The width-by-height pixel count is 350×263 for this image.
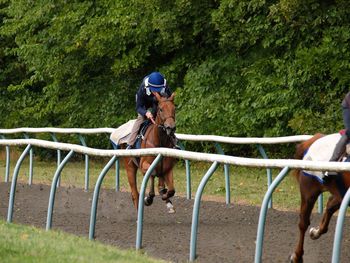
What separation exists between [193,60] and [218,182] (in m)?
7.09

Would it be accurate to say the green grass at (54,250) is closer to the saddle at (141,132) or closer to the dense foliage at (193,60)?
the saddle at (141,132)

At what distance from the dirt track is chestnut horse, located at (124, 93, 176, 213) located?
0.26 metres

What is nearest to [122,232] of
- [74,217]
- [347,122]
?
[74,217]

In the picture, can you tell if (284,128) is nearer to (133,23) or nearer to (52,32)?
(133,23)

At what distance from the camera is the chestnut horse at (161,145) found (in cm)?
1501

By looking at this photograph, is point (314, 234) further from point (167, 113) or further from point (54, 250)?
point (167, 113)

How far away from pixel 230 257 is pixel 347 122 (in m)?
1.70

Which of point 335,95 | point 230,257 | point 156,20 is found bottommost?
point 230,257

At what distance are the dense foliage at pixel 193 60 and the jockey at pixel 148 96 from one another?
6.81 metres

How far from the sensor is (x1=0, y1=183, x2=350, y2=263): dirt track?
11.4 metres

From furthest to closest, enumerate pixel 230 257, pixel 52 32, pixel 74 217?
pixel 52 32, pixel 74 217, pixel 230 257

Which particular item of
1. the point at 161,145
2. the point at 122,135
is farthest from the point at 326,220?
the point at 122,135

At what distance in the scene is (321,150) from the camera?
11.7 metres

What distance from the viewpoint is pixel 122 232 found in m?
12.9
